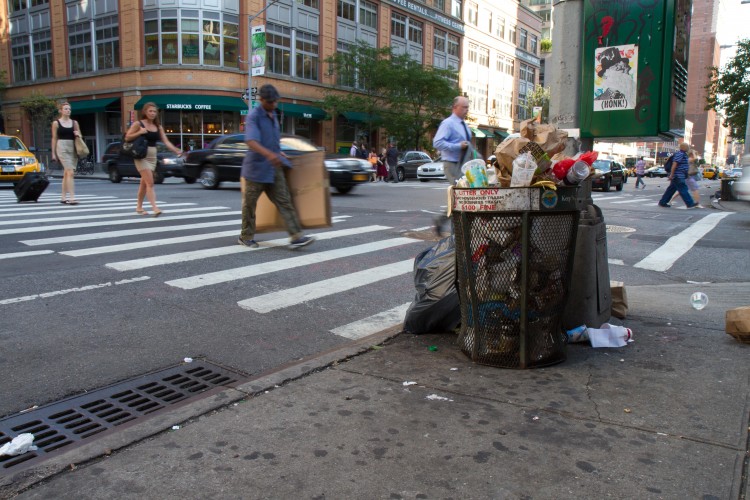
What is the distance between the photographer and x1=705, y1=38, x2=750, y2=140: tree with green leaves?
118ft

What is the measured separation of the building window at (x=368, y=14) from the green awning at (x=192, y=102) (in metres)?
14.2

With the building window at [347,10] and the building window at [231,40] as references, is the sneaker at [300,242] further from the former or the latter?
the building window at [347,10]

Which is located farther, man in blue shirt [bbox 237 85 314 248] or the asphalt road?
Answer: man in blue shirt [bbox 237 85 314 248]

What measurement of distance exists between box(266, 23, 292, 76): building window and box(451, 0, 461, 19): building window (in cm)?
2166

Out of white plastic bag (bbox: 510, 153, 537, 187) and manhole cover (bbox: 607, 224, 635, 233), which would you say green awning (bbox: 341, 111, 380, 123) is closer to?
manhole cover (bbox: 607, 224, 635, 233)

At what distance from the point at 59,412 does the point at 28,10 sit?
153 feet

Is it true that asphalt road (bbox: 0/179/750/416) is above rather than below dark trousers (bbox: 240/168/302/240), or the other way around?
below

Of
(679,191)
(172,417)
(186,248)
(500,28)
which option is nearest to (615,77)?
(172,417)

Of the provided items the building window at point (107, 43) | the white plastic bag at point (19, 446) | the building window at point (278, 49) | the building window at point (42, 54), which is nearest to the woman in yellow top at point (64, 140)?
the white plastic bag at point (19, 446)

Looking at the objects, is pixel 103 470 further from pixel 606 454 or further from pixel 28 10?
pixel 28 10

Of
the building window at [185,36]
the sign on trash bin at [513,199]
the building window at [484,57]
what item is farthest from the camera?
the building window at [484,57]

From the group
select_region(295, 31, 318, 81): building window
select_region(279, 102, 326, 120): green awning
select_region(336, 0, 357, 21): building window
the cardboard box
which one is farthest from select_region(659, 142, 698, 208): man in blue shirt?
select_region(336, 0, 357, 21): building window

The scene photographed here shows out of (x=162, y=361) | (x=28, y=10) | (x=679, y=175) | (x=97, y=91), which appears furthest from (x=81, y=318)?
(x=28, y=10)

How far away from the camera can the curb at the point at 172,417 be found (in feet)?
7.90
